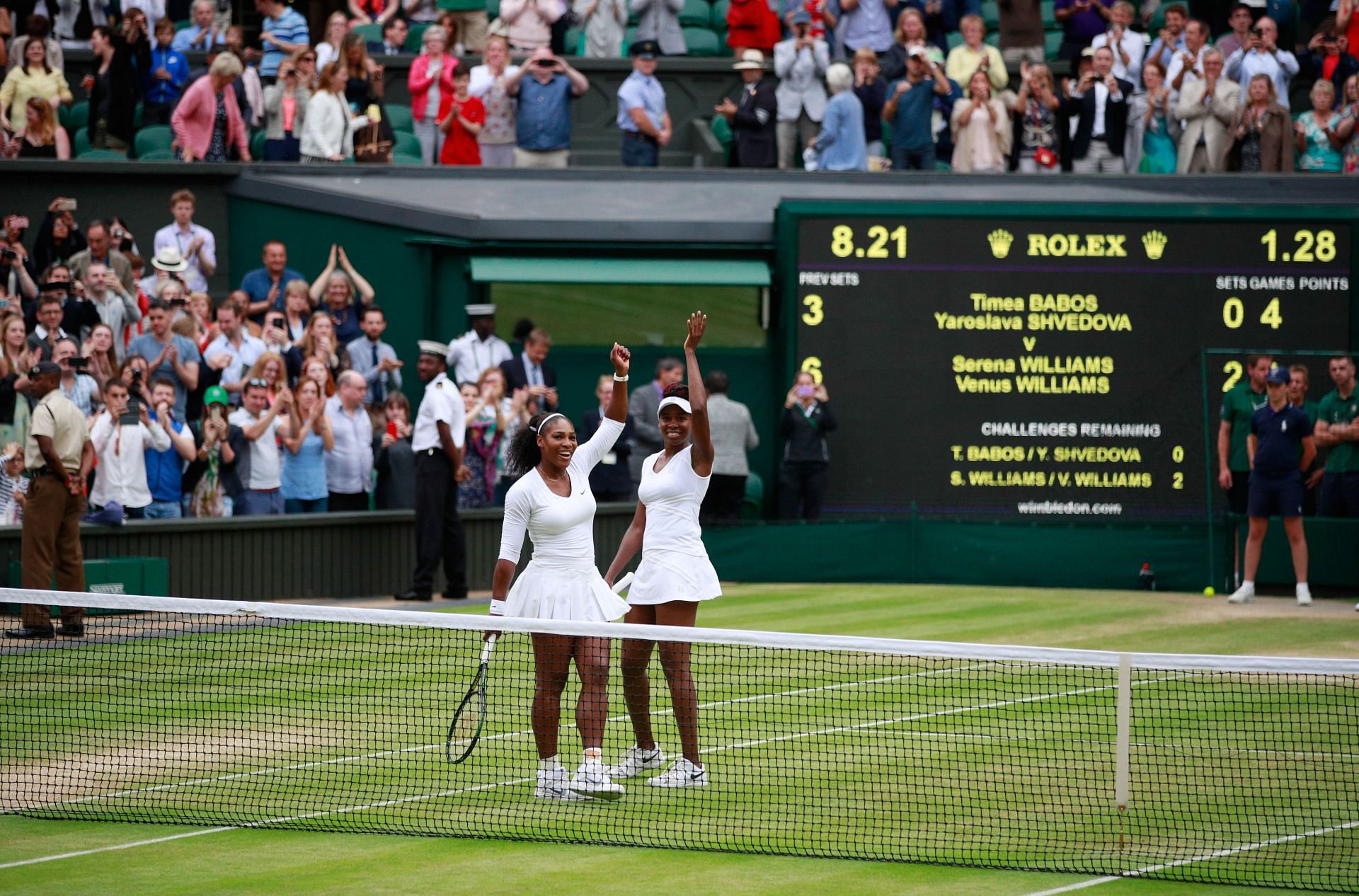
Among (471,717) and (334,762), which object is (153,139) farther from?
(334,762)

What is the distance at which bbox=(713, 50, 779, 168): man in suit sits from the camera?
75.4ft

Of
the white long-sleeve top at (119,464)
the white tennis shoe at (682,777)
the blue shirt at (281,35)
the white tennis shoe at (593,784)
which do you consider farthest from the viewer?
the blue shirt at (281,35)

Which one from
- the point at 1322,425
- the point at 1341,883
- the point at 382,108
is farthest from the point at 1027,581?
the point at 1341,883

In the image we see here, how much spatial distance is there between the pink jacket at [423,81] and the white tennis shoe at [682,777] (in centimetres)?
1491

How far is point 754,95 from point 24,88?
876 cm

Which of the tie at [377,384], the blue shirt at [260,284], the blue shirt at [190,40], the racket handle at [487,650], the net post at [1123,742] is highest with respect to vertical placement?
the blue shirt at [190,40]

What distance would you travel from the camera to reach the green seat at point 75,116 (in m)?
23.6

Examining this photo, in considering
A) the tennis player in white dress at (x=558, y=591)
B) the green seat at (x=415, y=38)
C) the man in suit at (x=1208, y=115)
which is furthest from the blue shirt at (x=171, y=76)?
the tennis player in white dress at (x=558, y=591)

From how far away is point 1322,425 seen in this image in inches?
760

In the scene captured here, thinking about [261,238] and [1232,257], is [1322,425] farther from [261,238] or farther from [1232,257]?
[261,238]

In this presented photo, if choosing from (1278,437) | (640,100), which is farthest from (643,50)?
(1278,437)

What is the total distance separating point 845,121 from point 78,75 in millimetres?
10019

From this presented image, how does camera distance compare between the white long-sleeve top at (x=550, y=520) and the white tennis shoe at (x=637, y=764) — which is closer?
the white long-sleeve top at (x=550, y=520)

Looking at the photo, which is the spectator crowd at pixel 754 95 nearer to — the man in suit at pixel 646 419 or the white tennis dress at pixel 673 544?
the man in suit at pixel 646 419
